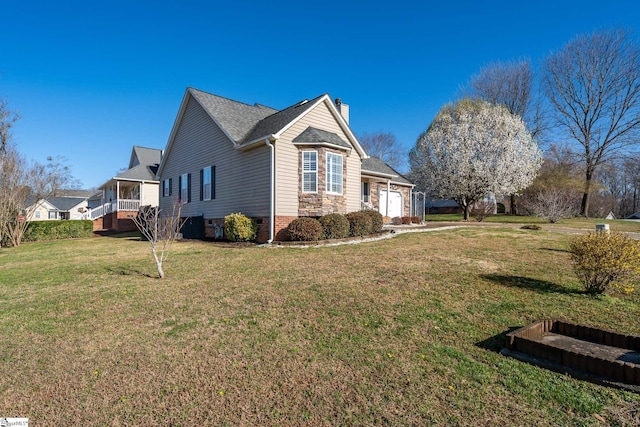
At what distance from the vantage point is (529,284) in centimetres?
654

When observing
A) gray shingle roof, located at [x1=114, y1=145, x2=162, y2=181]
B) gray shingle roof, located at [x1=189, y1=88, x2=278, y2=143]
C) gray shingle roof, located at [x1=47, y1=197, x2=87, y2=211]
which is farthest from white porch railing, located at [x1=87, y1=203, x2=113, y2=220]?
gray shingle roof, located at [x1=47, y1=197, x2=87, y2=211]

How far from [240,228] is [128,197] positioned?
2017 centimetres

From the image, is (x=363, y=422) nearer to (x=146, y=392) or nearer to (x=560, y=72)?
(x=146, y=392)

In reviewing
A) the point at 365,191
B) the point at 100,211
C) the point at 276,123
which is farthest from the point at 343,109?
the point at 100,211

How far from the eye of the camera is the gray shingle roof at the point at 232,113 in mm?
15660

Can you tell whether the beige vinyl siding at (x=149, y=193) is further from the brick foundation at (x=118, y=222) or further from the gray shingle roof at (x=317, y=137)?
the gray shingle roof at (x=317, y=137)

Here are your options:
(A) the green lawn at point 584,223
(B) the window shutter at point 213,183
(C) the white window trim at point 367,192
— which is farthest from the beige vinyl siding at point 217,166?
(A) the green lawn at point 584,223

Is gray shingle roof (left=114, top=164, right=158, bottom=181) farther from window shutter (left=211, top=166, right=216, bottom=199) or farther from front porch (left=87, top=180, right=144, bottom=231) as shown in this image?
window shutter (left=211, top=166, right=216, bottom=199)

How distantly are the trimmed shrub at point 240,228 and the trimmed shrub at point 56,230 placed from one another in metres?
12.5

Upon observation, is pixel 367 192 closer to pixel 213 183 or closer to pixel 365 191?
pixel 365 191

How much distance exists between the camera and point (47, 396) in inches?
129

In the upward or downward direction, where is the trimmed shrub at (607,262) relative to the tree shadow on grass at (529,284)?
upward

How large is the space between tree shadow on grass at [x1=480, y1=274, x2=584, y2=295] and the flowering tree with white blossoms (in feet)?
68.7

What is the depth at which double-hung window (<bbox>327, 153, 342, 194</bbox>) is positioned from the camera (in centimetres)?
1406
